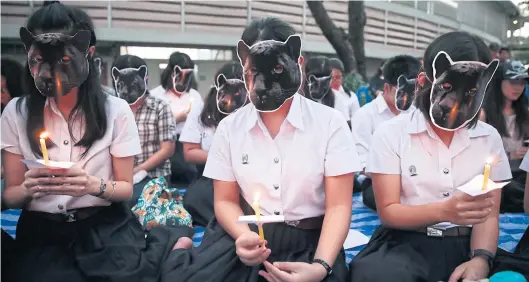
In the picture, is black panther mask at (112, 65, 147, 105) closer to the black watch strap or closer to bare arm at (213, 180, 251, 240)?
bare arm at (213, 180, 251, 240)

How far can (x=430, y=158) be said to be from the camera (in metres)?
2.15

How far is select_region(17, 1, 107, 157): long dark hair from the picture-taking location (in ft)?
7.18

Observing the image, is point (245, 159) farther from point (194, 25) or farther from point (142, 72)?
point (194, 25)

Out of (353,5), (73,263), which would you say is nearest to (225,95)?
(73,263)

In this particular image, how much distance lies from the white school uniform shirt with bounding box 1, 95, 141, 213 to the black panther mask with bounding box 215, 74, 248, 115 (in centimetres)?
165

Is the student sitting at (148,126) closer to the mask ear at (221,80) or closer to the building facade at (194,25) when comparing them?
the mask ear at (221,80)

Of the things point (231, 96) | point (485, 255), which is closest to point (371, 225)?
point (231, 96)

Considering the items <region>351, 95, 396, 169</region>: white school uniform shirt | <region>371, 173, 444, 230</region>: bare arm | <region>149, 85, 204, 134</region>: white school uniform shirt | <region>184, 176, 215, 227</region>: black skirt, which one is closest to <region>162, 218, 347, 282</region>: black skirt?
<region>371, 173, 444, 230</region>: bare arm

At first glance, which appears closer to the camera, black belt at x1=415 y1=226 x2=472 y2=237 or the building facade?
black belt at x1=415 y1=226 x2=472 y2=237

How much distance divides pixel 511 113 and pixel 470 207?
8.97 ft

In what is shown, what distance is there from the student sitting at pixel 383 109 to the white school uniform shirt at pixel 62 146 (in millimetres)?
2353

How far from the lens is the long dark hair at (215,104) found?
395cm

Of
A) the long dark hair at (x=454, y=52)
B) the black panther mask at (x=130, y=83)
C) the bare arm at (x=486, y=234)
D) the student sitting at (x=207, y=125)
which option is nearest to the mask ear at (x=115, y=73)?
the black panther mask at (x=130, y=83)

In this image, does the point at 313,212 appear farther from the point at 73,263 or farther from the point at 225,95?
the point at 225,95
